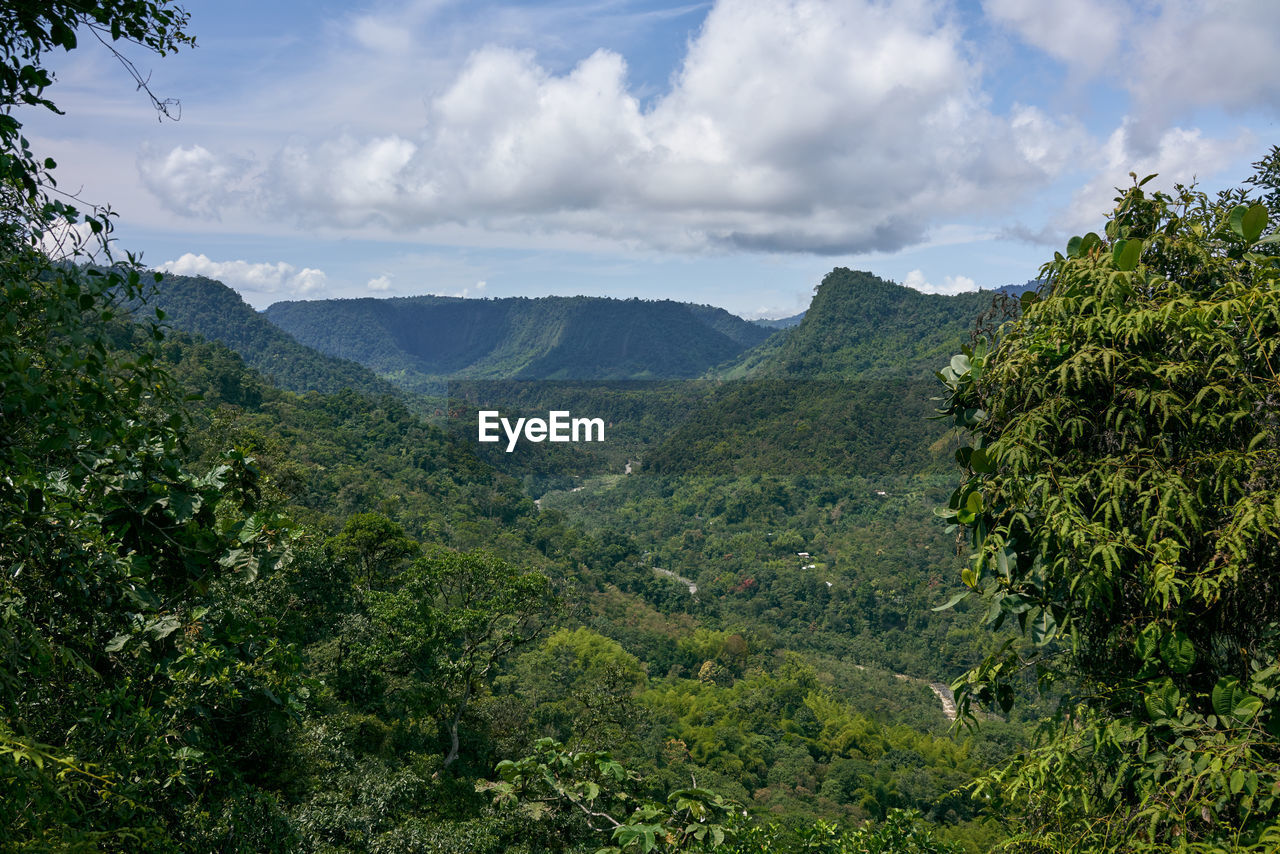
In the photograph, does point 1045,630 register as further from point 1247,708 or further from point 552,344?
point 552,344

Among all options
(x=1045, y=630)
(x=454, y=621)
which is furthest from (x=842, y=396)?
(x=1045, y=630)

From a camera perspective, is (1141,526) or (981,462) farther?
(981,462)

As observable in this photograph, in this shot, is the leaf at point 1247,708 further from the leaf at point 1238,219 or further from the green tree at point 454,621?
the green tree at point 454,621

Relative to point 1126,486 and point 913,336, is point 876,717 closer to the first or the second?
point 1126,486

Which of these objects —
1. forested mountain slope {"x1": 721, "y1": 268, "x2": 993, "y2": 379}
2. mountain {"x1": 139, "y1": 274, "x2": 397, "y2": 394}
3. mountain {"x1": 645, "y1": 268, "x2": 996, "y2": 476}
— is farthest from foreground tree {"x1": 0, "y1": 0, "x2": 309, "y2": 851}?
mountain {"x1": 139, "y1": 274, "x2": 397, "y2": 394}

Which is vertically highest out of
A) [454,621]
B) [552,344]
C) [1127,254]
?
[552,344]

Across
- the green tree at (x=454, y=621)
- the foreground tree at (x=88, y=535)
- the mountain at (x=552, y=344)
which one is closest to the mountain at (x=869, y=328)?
the mountain at (x=552, y=344)
